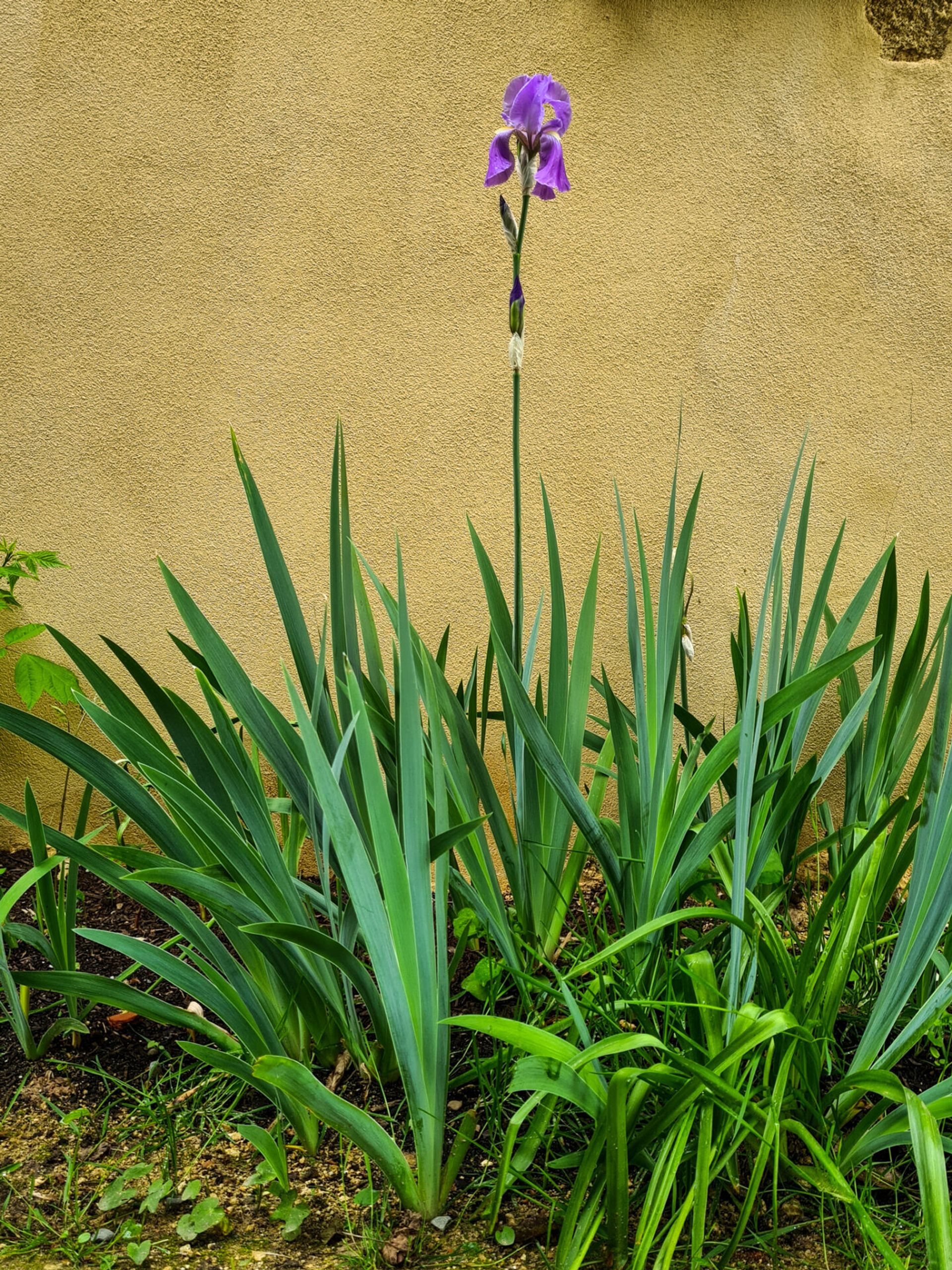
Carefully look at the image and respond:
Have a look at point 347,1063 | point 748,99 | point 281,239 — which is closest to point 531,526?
point 281,239

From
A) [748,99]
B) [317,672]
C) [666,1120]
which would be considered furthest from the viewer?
[748,99]

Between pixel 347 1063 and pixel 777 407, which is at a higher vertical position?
pixel 777 407

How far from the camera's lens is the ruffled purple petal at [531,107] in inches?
47.3

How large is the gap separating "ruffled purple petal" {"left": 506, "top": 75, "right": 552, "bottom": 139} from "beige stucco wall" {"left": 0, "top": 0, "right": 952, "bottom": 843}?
0.88m

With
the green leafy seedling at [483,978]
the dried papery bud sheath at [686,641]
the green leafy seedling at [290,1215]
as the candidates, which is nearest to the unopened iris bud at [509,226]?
the dried papery bud sheath at [686,641]

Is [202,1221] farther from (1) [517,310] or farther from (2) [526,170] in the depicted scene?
(2) [526,170]

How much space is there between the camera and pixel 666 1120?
3.38 ft

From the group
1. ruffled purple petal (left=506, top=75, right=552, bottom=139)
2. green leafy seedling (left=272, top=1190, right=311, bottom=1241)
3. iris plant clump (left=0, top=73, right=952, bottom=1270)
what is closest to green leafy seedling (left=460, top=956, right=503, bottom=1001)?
iris plant clump (left=0, top=73, right=952, bottom=1270)

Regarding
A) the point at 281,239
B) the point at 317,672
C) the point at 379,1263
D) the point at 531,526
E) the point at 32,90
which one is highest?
the point at 32,90

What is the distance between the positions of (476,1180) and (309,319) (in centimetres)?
171

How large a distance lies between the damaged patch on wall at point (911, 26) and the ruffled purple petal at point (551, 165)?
1.21 metres

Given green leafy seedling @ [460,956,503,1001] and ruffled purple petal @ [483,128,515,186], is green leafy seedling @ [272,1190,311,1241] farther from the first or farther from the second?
ruffled purple petal @ [483,128,515,186]

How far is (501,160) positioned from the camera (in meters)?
1.25

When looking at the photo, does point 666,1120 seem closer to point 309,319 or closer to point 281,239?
point 309,319
